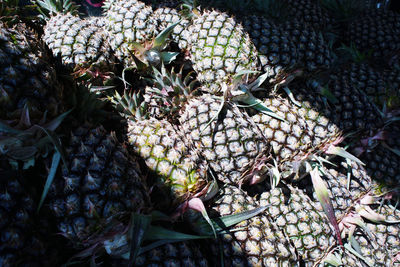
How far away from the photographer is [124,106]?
1537mm

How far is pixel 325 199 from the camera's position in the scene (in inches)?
59.8

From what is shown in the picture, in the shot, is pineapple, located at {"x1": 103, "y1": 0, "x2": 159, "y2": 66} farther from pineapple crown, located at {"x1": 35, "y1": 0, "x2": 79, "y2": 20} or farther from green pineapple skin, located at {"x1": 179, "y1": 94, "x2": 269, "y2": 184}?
green pineapple skin, located at {"x1": 179, "y1": 94, "x2": 269, "y2": 184}

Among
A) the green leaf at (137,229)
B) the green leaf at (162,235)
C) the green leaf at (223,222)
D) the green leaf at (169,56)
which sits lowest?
the green leaf at (223,222)

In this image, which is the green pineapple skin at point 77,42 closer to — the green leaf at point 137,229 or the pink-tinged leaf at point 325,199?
the green leaf at point 137,229

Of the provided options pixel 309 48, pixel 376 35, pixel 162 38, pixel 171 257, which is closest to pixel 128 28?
pixel 162 38

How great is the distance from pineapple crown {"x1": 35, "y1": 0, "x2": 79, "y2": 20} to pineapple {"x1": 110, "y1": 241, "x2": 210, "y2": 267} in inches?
73.5

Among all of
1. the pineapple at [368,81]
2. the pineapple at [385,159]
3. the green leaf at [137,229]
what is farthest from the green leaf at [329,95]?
the green leaf at [137,229]

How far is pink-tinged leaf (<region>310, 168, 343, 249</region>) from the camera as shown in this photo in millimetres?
1465

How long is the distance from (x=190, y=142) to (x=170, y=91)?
14.2 inches

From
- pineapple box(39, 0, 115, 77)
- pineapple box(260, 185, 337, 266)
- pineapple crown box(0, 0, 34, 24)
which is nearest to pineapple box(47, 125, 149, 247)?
pineapple box(39, 0, 115, 77)

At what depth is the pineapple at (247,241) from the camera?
4.18ft

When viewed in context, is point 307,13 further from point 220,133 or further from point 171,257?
point 171,257

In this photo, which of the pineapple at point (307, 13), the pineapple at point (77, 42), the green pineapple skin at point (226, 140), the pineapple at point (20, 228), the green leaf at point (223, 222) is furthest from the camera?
the pineapple at point (307, 13)

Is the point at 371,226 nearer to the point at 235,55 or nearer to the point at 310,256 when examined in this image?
the point at 310,256
